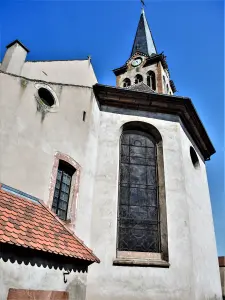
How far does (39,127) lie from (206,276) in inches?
255

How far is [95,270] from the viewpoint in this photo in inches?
258

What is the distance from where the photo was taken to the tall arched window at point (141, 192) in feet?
24.1

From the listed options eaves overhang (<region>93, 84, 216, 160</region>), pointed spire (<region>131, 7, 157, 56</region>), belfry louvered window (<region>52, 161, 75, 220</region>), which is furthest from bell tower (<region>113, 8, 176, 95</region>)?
belfry louvered window (<region>52, 161, 75, 220</region>)

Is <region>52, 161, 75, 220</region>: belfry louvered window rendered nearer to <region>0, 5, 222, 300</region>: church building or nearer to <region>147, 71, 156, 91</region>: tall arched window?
<region>0, 5, 222, 300</region>: church building

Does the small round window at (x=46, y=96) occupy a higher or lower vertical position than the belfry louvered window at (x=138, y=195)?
higher

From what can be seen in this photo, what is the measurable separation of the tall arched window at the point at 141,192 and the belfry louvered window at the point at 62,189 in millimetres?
1724

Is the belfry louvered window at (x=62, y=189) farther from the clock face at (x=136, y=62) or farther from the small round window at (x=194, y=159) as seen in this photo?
the clock face at (x=136, y=62)

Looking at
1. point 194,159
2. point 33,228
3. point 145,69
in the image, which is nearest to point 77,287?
point 33,228

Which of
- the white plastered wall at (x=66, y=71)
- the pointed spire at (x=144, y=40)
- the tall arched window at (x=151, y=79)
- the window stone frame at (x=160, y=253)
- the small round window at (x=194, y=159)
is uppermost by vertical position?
the pointed spire at (x=144, y=40)

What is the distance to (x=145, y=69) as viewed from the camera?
30.6 m

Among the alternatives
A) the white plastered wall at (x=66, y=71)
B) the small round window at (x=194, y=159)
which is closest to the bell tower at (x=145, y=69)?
the white plastered wall at (x=66, y=71)

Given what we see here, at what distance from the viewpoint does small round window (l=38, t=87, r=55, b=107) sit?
23.5ft

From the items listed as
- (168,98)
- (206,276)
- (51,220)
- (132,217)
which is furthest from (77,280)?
(168,98)

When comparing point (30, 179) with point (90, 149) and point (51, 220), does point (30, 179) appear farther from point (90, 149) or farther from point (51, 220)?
point (90, 149)
